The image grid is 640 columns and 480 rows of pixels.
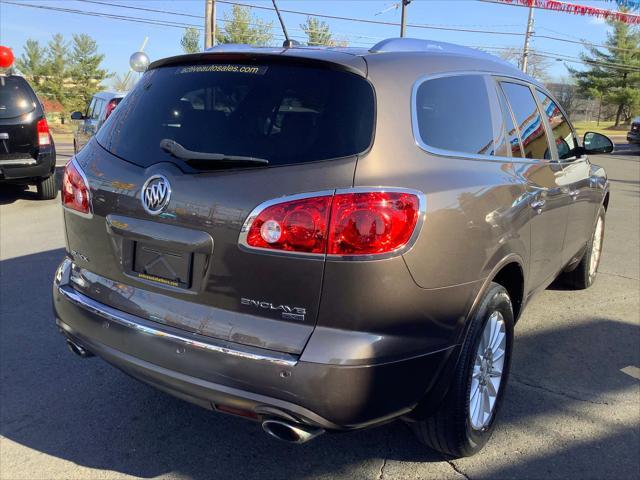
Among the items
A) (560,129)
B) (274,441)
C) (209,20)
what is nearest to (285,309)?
(274,441)

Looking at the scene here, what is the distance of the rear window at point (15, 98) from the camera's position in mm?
8086

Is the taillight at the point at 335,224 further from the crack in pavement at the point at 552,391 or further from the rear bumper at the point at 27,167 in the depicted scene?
the rear bumper at the point at 27,167

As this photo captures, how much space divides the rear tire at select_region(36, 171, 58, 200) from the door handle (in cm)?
802

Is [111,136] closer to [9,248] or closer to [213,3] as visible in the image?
[9,248]

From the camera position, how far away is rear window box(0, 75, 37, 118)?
809cm

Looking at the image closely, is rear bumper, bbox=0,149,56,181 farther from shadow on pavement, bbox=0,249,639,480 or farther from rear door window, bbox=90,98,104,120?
shadow on pavement, bbox=0,249,639,480

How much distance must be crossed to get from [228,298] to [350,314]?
475mm

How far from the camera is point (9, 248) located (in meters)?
6.26

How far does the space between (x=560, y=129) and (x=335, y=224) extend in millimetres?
2816

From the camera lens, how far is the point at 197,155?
225 cm

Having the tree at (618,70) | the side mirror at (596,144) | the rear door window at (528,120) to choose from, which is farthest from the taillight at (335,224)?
the tree at (618,70)

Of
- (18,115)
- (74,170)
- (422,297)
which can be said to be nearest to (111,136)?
(74,170)

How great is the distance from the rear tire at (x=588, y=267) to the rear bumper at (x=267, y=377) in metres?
3.28

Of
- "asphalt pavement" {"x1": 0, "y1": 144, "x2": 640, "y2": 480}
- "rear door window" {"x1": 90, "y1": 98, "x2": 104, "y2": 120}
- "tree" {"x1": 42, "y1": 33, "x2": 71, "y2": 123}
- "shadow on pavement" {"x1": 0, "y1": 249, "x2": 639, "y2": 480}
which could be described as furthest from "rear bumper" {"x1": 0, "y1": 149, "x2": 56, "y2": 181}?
"tree" {"x1": 42, "y1": 33, "x2": 71, "y2": 123}
